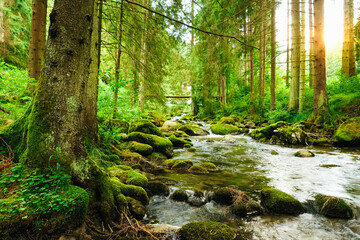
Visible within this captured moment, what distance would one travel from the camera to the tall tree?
11.1 m

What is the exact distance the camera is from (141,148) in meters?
6.47

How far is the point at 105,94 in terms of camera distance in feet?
19.9

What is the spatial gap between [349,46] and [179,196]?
43.7 feet

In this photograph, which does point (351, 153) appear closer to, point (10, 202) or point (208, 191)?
point (208, 191)

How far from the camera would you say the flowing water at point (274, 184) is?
118 inches

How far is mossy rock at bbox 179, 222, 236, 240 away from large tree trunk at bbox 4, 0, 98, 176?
1.63 m

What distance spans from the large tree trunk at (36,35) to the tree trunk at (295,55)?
1176 centimetres

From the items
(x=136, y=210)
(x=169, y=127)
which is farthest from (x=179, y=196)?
(x=169, y=127)

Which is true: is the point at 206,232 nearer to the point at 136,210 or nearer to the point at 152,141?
the point at 136,210

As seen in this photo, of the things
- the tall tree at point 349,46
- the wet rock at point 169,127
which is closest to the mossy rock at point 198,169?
the wet rock at point 169,127

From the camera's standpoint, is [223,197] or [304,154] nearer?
[223,197]

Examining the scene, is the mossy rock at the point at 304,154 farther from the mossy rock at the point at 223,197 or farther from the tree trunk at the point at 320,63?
the mossy rock at the point at 223,197

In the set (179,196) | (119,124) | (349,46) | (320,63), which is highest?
(349,46)

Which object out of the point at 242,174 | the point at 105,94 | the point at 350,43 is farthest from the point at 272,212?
the point at 350,43
